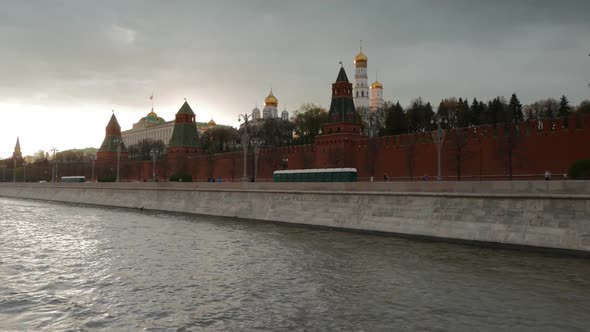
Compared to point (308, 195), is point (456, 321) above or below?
below

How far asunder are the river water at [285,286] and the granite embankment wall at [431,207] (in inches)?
24.6

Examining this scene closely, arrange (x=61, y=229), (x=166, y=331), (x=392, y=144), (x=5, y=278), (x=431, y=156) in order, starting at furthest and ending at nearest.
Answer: (x=392, y=144) < (x=431, y=156) < (x=61, y=229) < (x=5, y=278) < (x=166, y=331)

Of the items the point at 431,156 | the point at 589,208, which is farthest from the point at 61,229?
the point at 431,156

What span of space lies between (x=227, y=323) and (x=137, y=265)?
536cm

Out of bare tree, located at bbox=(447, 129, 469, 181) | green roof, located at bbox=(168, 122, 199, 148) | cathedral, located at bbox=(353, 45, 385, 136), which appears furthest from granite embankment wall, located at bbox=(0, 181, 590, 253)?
cathedral, located at bbox=(353, 45, 385, 136)

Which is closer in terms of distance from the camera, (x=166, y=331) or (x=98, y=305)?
(x=166, y=331)

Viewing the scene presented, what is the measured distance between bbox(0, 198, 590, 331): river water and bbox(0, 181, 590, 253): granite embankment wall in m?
0.62

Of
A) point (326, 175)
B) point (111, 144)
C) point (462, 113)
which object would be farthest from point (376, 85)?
point (326, 175)

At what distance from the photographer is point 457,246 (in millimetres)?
14234

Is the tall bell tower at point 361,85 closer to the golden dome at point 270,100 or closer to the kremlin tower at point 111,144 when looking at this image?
the golden dome at point 270,100

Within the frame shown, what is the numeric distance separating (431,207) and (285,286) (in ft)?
25.8

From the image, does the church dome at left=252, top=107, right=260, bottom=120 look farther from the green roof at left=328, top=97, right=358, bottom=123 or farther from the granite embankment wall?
the granite embankment wall

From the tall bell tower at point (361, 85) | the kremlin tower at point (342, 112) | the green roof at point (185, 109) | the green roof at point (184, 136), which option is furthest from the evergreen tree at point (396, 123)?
the tall bell tower at point (361, 85)

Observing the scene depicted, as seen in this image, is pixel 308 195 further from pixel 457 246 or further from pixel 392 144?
pixel 392 144
